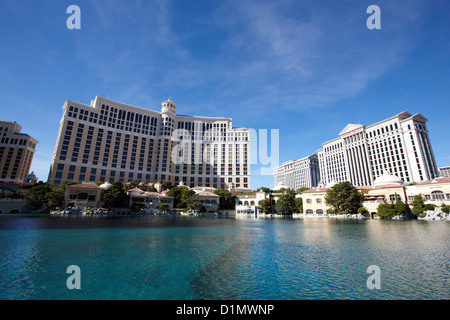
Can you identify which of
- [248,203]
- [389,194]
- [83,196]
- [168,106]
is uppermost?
[168,106]

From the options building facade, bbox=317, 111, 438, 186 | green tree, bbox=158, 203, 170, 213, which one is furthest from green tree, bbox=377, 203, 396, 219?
green tree, bbox=158, 203, 170, 213

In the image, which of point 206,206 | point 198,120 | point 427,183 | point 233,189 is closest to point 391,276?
point 427,183

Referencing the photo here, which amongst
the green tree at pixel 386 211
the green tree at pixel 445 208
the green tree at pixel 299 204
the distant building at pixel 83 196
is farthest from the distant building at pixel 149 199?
the green tree at pixel 445 208

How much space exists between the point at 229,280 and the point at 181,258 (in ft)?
17.4

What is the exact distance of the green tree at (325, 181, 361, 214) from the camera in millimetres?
59250

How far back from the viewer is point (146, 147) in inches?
4459

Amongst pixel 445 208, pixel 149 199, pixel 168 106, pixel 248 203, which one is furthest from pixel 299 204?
pixel 168 106

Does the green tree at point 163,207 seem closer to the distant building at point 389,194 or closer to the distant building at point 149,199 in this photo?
the distant building at point 149,199

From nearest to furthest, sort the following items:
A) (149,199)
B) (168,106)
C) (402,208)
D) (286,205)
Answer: (402,208), (286,205), (149,199), (168,106)

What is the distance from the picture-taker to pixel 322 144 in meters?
129

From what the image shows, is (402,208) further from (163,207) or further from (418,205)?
(163,207)

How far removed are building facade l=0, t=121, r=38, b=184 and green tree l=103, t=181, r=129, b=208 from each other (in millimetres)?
75276

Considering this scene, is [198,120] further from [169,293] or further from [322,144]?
[169,293]

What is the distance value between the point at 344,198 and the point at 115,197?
2672 inches
